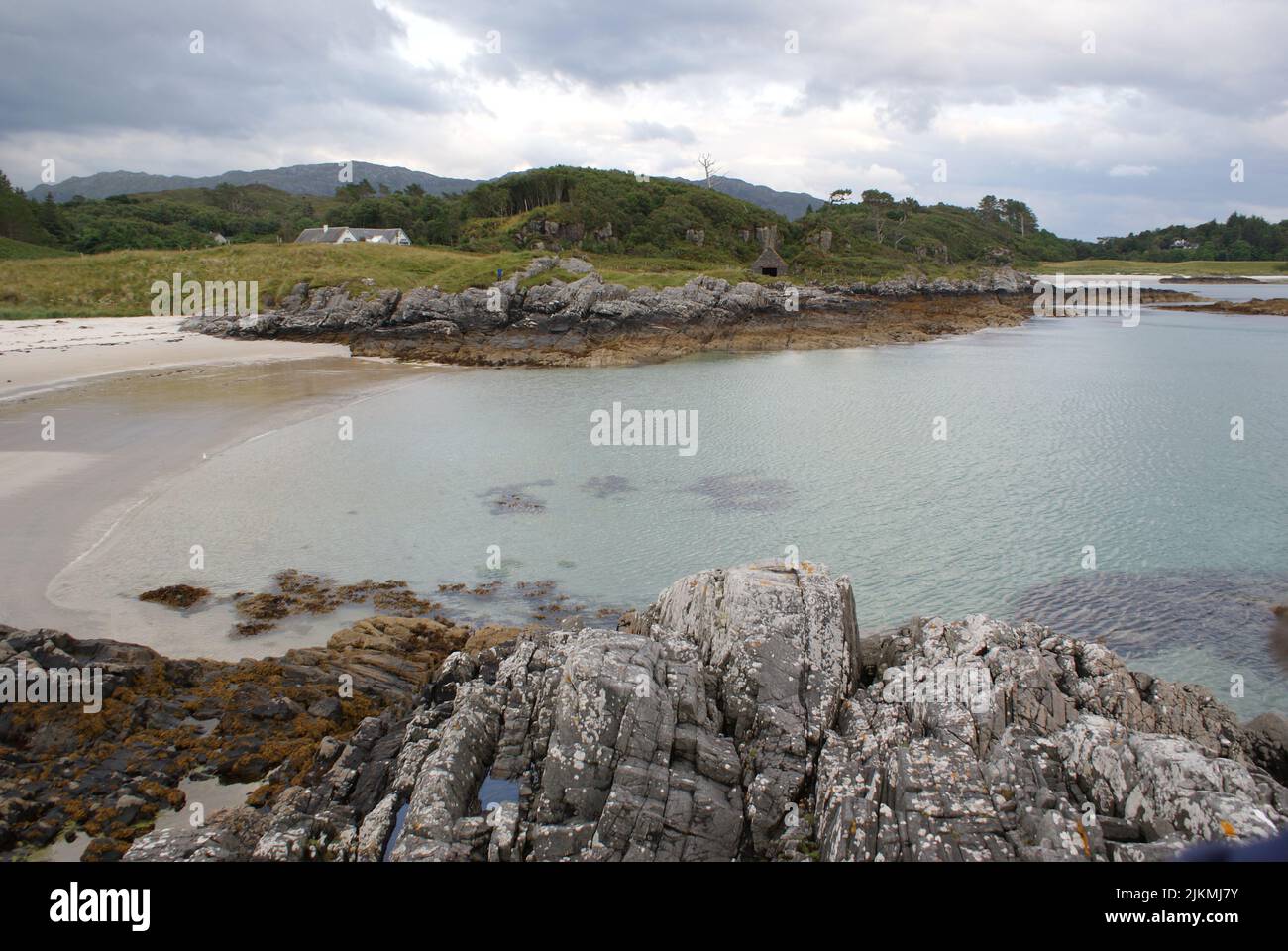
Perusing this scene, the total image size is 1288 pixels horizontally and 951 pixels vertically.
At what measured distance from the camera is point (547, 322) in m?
49.2

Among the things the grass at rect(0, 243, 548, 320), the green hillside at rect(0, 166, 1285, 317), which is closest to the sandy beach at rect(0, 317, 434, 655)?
the grass at rect(0, 243, 548, 320)

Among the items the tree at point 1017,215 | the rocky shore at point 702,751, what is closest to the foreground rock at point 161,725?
the rocky shore at point 702,751

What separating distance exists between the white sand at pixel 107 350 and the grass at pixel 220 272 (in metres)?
4.62

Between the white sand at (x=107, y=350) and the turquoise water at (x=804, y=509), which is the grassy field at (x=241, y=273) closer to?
the white sand at (x=107, y=350)

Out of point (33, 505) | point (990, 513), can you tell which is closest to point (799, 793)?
point (990, 513)

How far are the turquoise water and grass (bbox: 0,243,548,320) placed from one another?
24595mm

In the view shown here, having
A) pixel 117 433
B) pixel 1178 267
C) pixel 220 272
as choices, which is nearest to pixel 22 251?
pixel 220 272

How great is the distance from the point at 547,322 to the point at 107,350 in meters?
24.9

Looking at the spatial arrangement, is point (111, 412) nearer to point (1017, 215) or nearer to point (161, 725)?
point (161, 725)

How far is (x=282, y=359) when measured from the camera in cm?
4328

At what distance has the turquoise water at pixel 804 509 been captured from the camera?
14.3 m

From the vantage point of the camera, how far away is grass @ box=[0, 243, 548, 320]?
2024 inches

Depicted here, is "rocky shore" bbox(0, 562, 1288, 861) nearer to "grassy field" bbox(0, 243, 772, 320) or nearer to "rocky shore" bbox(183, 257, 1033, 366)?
"rocky shore" bbox(183, 257, 1033, 366)

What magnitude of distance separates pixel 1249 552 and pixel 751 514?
10929 mm
